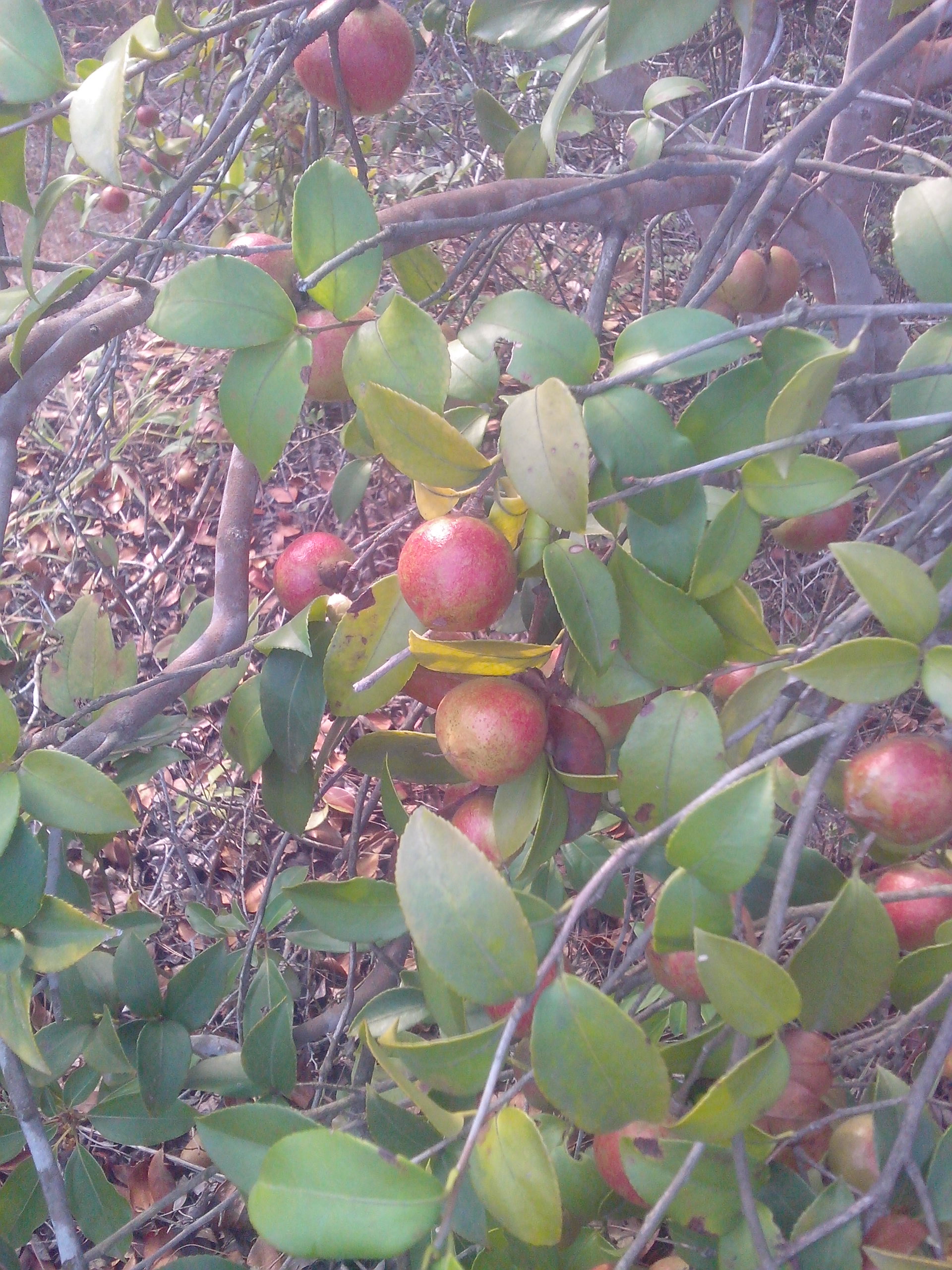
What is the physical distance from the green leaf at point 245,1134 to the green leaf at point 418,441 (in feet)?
1.60

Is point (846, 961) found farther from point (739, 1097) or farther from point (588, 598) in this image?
point (588, 598)

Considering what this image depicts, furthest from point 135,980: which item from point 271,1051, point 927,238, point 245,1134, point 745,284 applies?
point 745,284

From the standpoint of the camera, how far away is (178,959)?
1821mm

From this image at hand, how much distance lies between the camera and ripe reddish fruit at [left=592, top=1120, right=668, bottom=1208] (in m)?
0.59

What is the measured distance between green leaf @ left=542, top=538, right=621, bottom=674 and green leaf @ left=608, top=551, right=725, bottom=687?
0.04m

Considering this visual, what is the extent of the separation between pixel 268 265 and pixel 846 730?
0.72m

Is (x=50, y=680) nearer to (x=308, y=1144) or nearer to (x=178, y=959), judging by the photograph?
(x=308, y=1144)

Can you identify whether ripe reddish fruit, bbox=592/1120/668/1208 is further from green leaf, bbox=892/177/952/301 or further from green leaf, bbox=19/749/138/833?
green leaf, bbox=892/177/952/301

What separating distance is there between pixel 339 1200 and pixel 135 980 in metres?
0.65

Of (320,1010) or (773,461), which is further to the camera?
(320,1010)

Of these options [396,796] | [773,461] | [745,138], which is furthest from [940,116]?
[396,796]

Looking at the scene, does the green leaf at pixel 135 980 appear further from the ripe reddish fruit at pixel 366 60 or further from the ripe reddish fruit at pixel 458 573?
the ripe reddish fruit at pixel 366 60

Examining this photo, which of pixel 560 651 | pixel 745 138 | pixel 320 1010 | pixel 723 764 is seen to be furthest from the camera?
pixel 320 1010

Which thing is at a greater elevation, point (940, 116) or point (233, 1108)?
point (940, 116)
